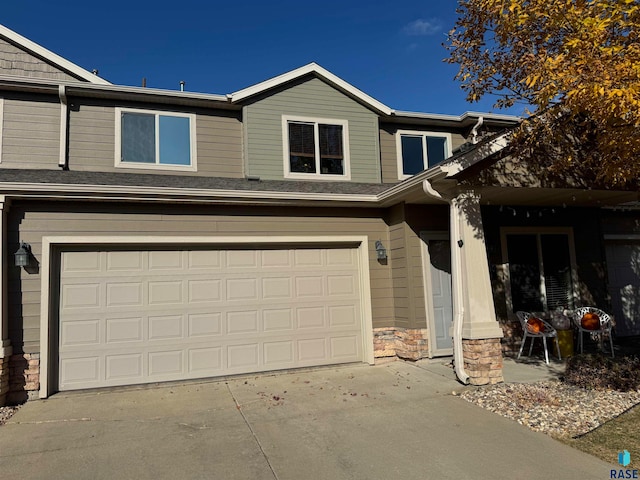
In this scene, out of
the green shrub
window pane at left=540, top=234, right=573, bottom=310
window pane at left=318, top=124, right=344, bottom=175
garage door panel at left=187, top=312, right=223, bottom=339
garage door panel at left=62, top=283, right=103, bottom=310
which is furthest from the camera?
window pane at left=318, top=124, right=344, bottom=175

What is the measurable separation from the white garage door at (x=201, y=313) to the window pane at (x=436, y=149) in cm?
381

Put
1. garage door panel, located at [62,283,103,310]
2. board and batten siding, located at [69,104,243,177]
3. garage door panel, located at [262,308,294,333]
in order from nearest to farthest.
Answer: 1. garage door panel, located at [62,283,103,310]
2. garage door panel, located at [262,308,294,333]
3. board and batten siding, located at [69,104,243,177]

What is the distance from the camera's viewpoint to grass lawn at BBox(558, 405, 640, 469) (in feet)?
13.1

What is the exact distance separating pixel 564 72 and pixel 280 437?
4.83 meters

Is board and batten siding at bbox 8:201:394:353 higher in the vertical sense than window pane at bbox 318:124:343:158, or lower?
lower

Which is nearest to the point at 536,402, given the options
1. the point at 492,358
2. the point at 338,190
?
the point at 492,358

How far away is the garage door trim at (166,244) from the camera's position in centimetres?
623

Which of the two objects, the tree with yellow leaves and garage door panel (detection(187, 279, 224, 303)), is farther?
garage door panel (detection(187, 279, 224, 303))

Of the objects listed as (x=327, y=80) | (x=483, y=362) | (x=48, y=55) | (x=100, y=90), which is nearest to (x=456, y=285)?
(x=483, y=362)

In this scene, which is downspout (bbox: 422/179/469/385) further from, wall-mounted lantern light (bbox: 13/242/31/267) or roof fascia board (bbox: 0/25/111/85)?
roof fascia board (bbox: 0/25/111/85)

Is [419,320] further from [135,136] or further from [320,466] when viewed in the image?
[135,136]

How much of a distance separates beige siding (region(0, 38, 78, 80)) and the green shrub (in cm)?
1126

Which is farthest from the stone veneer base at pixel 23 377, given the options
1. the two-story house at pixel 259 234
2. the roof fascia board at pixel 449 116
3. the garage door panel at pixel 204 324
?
the roof fascia board at pixel 449 116

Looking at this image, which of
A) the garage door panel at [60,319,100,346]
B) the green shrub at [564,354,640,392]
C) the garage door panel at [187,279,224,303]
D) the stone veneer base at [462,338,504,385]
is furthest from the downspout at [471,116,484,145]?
the garage door panel at [60,319,100,346]
